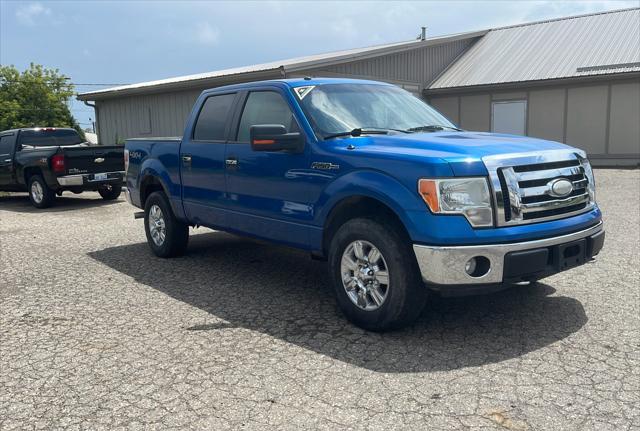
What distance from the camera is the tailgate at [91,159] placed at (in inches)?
480

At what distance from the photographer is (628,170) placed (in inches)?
688

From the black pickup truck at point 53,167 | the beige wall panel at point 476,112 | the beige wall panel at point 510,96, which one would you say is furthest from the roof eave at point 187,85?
the beige wall panel at point 510,96

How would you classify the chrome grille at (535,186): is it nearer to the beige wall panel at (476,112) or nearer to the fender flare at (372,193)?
the fender flare at (372,193)

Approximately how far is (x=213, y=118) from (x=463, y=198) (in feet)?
10.9

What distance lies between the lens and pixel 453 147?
411cm

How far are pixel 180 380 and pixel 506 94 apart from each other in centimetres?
1950

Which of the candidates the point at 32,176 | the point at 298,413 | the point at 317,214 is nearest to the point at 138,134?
the point at 32,176

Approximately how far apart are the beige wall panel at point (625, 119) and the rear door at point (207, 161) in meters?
16.6

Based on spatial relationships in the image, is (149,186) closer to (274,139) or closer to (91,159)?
(274,139)

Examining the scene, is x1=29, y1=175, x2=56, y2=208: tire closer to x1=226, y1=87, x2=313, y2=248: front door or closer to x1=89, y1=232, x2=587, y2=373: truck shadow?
x1=89, y1=232, x2=587, y2=373: truck shadow

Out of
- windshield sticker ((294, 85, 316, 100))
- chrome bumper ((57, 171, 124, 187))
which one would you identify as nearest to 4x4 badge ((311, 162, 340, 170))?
windshield sticker ((294, 85, 316, 100))

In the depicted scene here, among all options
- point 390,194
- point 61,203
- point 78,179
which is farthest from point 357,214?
point 61,203

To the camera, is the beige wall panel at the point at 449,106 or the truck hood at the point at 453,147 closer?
the truck hood at the point at 453,147

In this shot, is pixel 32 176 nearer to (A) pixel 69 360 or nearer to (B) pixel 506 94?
(A) pixel 69 360
